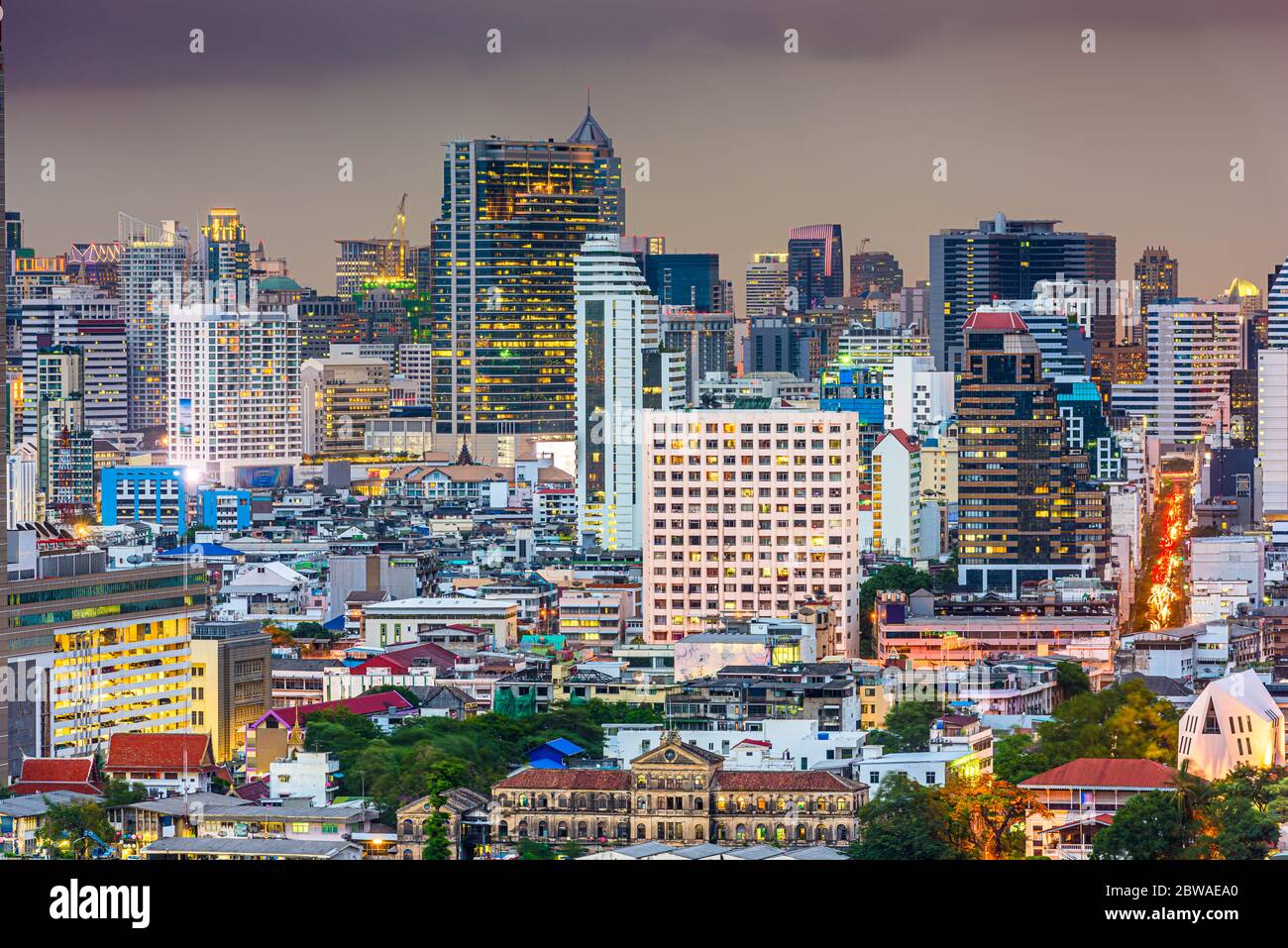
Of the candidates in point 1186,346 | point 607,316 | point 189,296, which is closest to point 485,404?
point 189,296

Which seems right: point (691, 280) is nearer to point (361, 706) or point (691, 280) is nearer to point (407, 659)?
point (407, 659)

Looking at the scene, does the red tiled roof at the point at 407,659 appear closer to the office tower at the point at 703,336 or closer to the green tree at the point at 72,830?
the green tree at the point at 72,830

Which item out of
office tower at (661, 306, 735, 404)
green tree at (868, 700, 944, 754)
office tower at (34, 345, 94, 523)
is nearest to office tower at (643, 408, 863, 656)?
green tree at (868, 700, 944, 754)

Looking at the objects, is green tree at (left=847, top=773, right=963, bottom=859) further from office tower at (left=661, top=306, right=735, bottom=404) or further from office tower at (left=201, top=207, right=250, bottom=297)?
office tower at (left=201, top=207, right=250, bottom=297)

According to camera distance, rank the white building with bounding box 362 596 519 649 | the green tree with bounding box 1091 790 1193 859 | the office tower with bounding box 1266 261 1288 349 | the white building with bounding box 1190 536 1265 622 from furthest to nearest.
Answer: the office tower with bounding box 1266 261 1288 349, the white building with bounding box 1190 536 1265 622, the white building with bounding box 362 596 519 649, the green tree with bounding box 1091 790 1193 859

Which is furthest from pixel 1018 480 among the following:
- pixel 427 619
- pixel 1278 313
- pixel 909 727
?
pixel 1278 313

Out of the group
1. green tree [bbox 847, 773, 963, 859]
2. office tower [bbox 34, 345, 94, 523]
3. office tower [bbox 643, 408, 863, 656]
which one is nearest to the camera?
green tree [bbox 847, 773, 963, 859]
